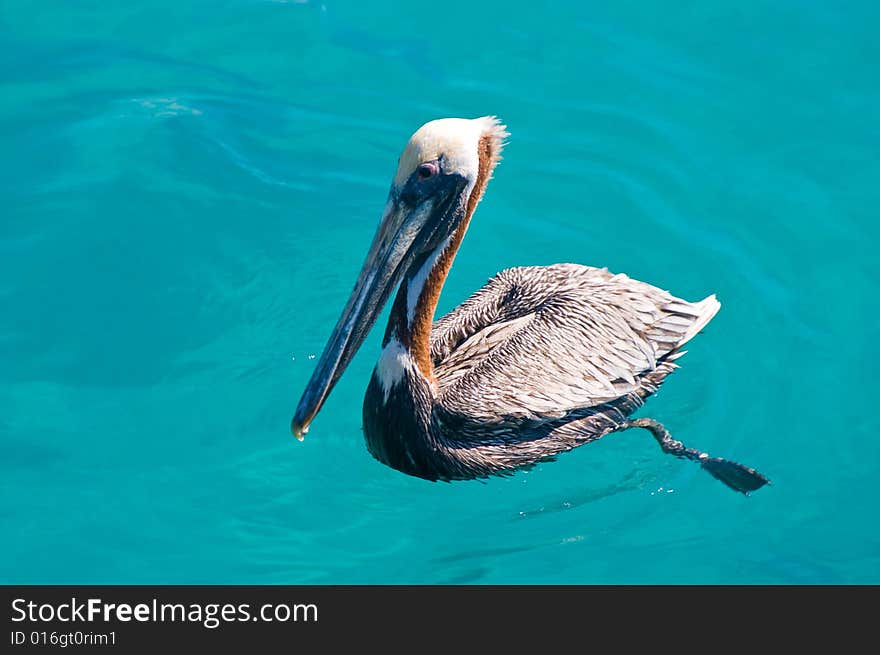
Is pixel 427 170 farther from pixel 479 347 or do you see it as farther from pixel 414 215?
pixel 479 347

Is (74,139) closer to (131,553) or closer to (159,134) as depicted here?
(159,134)

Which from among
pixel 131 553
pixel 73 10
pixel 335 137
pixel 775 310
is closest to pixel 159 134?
pixel 335 137

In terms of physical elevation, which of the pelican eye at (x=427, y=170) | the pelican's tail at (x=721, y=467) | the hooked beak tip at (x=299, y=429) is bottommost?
the pelican's tail at (x=721, y=467)

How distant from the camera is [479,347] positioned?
630 cm

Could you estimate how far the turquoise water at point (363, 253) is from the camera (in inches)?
235

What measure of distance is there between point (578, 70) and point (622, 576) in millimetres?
4535

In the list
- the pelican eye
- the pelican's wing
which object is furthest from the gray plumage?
the pelican eye

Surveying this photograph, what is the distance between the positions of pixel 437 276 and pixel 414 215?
0.38 metres

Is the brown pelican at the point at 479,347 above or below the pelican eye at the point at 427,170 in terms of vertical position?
below

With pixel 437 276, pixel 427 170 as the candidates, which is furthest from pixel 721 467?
pixel 427 170

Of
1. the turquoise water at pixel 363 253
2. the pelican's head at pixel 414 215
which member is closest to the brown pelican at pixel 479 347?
the pelican's head at pixel 414 215

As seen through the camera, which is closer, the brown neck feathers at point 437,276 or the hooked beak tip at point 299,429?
the hooked beak tip at point 299,429

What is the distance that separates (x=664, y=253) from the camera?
7625 mm

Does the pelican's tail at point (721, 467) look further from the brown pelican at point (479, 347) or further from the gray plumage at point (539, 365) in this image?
the gray plumage at point (539, 365)
